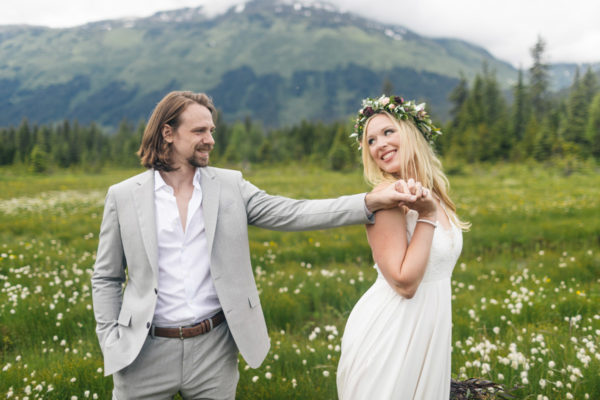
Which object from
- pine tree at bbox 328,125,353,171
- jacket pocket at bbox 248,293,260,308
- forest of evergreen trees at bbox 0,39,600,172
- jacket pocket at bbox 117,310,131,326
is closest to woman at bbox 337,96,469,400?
jacket pocket at bbox 248,293,260,308

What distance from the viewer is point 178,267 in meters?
3.11

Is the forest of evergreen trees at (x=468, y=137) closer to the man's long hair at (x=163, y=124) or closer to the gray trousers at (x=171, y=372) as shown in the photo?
the man's long hair at (x=163, y=124)

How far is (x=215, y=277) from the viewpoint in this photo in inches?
122

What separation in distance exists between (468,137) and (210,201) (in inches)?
2618

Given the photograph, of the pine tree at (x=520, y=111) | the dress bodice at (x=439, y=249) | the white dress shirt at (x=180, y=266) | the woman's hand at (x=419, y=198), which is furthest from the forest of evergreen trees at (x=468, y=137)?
the white dress shirt at (x=180, y=266)

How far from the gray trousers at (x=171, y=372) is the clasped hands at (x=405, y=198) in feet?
5.23

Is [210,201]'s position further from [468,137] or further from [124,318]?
[468,137]

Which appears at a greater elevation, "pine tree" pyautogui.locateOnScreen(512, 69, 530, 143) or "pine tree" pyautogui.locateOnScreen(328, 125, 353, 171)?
"pine tree" pyautogui.locateOnScreen(512, 69, 530, 143)

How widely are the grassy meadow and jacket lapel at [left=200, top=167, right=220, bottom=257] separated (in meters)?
2.07

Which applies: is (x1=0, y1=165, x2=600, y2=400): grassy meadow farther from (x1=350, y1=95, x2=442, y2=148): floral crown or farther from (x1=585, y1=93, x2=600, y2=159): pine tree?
(x1=585, y1=93, x2=600, y2=159): pine tree

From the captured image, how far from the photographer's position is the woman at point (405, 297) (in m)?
2.99

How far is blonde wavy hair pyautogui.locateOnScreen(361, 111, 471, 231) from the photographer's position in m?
3.39

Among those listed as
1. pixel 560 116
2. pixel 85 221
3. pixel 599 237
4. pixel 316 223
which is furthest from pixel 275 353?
pixel 560 116

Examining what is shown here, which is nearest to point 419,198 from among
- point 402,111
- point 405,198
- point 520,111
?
point 405,198
